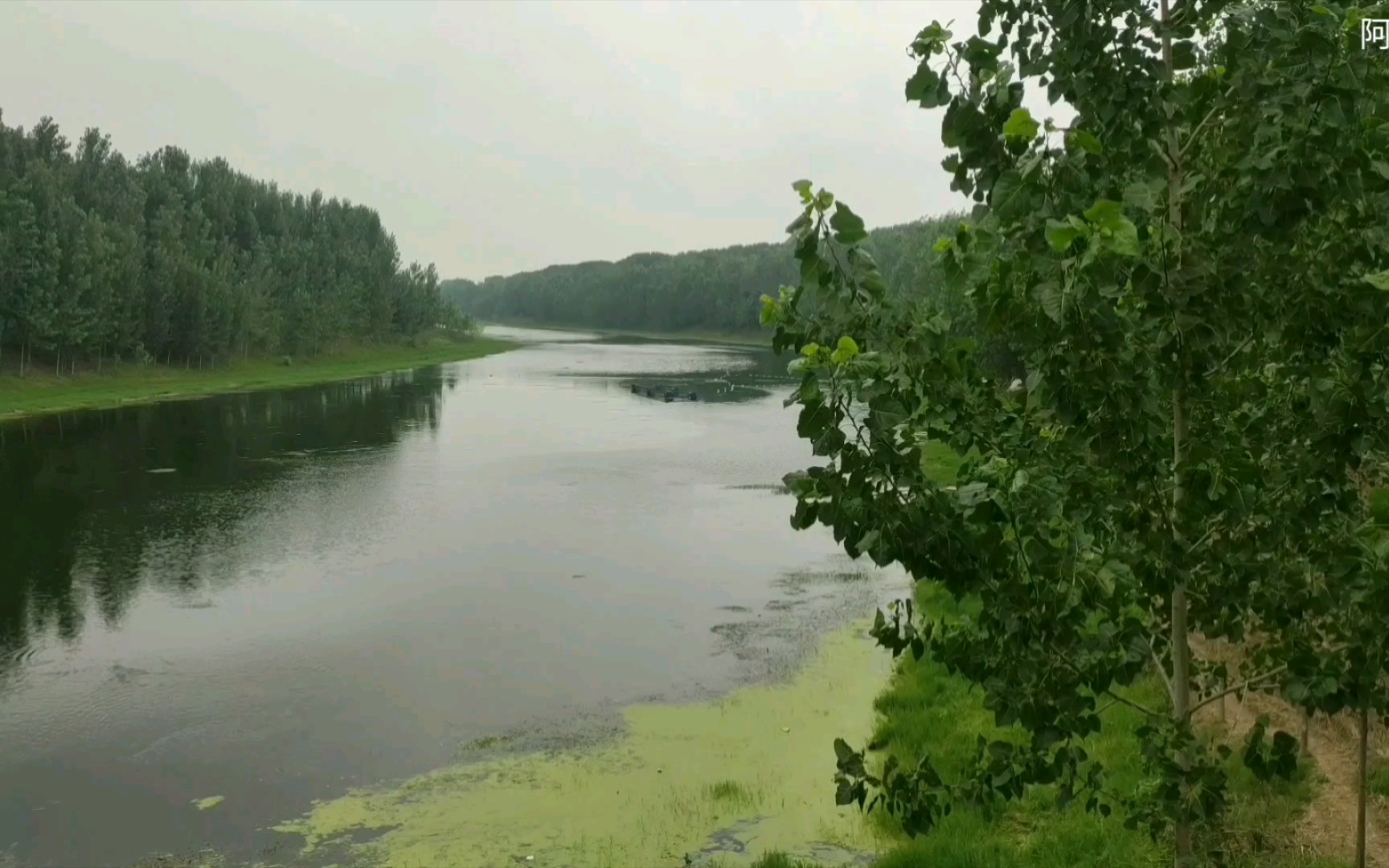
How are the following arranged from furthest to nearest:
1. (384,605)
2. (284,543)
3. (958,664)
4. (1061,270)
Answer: (284,543) → (384,605) → (958,664) → (1061,270)

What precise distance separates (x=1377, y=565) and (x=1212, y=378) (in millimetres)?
888

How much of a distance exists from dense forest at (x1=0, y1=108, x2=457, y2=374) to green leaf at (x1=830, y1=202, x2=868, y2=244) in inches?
2382

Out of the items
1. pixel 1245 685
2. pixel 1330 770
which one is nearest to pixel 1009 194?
pixel 1245 685

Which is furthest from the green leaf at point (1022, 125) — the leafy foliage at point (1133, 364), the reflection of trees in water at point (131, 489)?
the reflection of trees in water at point (131, 489)

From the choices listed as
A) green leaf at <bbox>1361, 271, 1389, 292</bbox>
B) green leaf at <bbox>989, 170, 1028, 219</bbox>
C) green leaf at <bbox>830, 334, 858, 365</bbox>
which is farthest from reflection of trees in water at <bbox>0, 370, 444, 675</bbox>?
green leaf at <bbox>1361, 271, 1389, 292</bbox>

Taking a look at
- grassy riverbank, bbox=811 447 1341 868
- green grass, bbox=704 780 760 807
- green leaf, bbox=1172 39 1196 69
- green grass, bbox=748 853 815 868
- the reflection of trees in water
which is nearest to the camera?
green leaf, bbox=1172 39 1196 69

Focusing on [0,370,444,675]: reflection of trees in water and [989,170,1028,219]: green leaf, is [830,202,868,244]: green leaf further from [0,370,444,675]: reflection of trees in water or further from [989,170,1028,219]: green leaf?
[0,370,444,675]: reflection of trees in water

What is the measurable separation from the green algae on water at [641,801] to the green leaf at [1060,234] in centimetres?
715

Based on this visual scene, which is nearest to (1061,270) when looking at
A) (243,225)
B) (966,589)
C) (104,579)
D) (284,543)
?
(966,589)

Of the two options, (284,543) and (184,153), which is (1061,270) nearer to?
(284,543)

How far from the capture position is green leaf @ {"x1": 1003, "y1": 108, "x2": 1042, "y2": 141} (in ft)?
11.6

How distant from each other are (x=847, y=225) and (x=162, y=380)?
67671 millimetres

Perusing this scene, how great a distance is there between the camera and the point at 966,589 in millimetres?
4016

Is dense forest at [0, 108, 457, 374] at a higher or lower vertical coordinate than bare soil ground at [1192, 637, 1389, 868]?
higher
